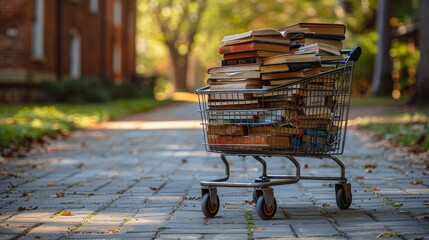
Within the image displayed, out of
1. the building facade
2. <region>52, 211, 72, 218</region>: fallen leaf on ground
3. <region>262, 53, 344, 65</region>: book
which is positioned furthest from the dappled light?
<region>262, 53, 344, 65</region>: book

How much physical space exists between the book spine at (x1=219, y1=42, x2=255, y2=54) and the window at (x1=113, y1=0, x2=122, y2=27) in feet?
103

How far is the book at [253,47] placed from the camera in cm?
549

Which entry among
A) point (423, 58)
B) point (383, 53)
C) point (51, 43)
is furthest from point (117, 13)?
point (423, 58)

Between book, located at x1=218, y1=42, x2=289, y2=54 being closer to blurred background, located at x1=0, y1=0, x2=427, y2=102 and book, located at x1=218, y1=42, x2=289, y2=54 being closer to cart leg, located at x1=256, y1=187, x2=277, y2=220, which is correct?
cart leg, located at x1=256, y1=187, x2=277, y2=220

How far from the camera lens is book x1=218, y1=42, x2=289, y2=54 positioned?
5492 mm

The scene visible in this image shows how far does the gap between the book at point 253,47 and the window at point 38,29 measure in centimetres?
1788

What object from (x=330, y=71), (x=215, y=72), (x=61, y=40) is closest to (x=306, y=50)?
(x=330, y=71)

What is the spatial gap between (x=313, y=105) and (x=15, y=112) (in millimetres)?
13138

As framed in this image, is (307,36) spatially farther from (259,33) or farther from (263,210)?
(263,210)

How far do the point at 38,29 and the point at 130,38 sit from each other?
17.5 m

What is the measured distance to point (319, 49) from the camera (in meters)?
5.62

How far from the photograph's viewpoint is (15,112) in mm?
17531

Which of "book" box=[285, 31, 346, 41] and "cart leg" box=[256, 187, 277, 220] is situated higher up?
"book" box=[285, 31, 346, 41]

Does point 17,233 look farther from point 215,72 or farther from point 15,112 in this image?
point 15,112
